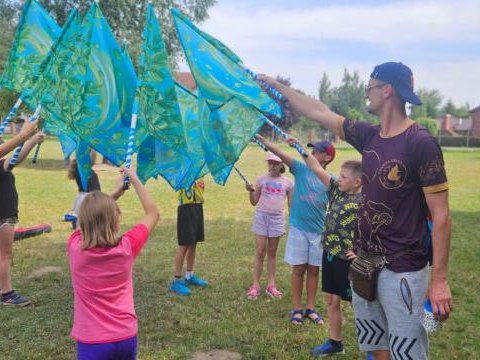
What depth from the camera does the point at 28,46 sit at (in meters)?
4.32

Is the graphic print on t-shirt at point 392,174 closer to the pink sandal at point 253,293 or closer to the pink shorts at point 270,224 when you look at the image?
the pink shorts at point 270,224

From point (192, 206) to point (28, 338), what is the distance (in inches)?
98.7

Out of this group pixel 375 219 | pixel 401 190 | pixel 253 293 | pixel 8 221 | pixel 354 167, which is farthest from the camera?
pixel 253 293

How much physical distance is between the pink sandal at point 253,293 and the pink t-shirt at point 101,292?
3.17m

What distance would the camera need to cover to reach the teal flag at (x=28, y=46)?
4281 millimetres

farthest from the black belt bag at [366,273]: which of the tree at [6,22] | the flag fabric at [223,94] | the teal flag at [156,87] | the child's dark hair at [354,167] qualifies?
the tree at [6,22]

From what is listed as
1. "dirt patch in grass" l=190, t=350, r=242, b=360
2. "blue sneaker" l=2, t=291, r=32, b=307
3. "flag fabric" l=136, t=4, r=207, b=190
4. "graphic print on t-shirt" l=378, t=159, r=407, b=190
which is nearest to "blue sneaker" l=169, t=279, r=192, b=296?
"dirt patch in grass" l=190, t=350, r=242, b=360

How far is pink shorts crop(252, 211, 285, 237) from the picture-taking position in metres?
6.22

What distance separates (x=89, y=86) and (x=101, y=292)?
1496 mm

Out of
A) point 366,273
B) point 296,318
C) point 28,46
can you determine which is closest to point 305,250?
point 296,318

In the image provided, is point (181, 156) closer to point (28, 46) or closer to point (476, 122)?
point (28, 46)

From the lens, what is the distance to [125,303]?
313 cm

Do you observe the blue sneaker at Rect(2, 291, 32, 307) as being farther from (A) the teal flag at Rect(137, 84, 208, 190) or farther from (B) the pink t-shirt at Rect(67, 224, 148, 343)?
(B) the pink t-shirt at Rect(67, 224, 148, 343)

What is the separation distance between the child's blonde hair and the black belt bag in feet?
5.15
